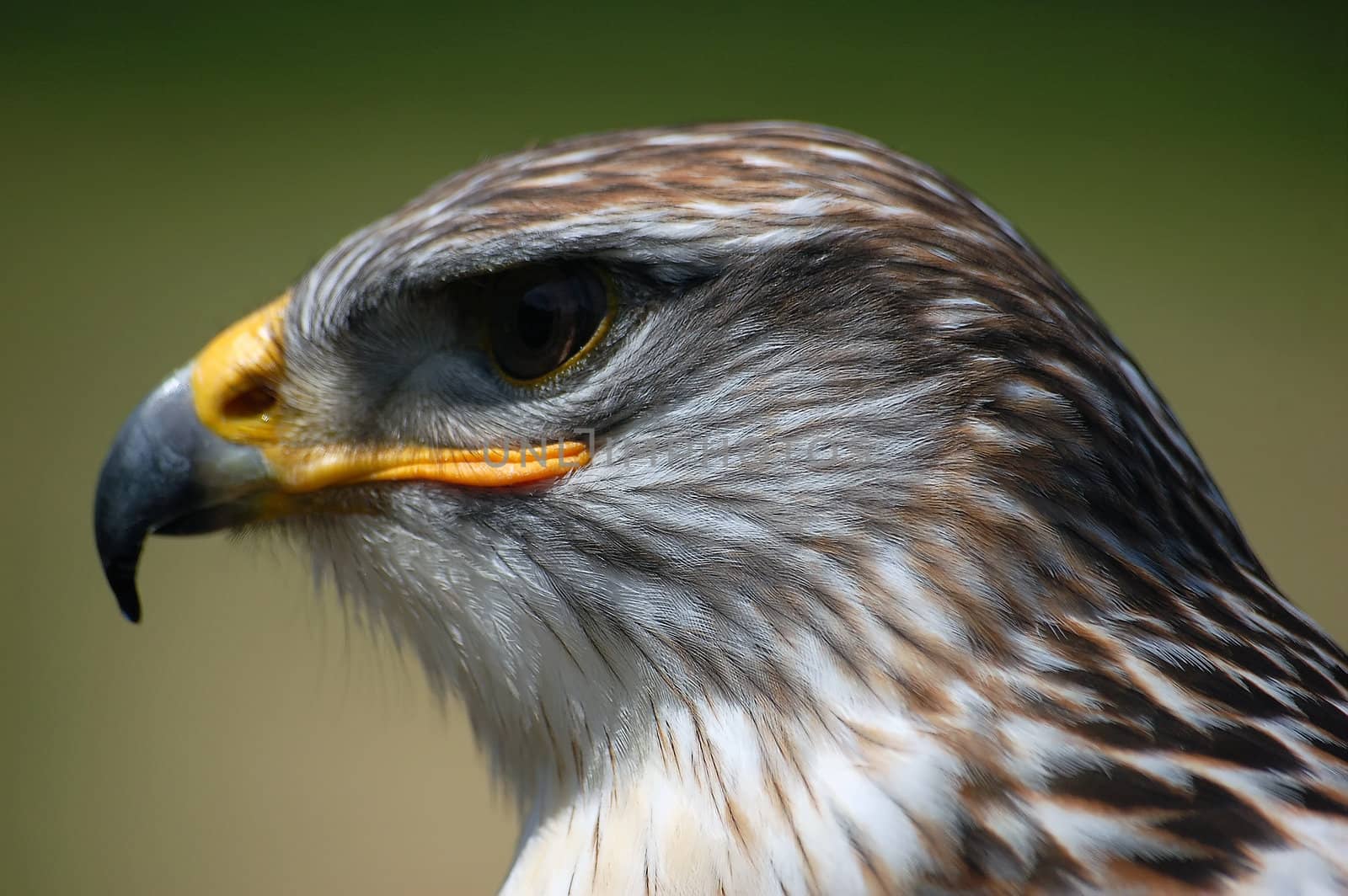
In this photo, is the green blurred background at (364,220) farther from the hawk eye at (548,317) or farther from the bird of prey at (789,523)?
the hawk eye at (548,317)

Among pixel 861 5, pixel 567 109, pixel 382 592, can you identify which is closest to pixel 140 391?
pixel 567 109

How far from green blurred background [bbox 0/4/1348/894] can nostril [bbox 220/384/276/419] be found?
343cm

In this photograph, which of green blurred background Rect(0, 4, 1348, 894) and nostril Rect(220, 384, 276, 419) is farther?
green blurred background Rect(0, 4, 1348, 894)

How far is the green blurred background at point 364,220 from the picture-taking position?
193 inches

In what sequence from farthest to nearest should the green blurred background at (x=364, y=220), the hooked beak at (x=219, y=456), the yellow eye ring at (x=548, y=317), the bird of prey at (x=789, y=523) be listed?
1. the green blurred background at (x=364, y=220)
2. the hooked beak at (x=219, y=456)
3. the yellow eye ring at (x=548, y=317)
4. the bird of prey at (x=789, y=523)

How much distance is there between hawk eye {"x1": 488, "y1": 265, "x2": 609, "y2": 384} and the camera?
1.31 meters

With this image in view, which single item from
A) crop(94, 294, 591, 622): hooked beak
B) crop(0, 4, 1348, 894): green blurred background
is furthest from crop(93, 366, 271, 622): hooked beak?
crop(0, 4, 1348, 894): green blurred background

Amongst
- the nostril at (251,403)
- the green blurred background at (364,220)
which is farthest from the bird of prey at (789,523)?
the green blurred background at (364,220)

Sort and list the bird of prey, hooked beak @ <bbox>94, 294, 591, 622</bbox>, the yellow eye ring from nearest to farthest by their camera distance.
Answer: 1. the bird of prey
2. the yellow eye ring
3. hooked beak @ <bbox>94, 294, 591, 622</bbox>

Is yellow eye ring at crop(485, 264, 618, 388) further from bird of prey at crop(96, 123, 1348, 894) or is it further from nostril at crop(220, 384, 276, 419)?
nostril at crop(220, 384, 276, 419)

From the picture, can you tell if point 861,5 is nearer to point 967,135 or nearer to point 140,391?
point 967,135

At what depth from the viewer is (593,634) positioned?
1319mm

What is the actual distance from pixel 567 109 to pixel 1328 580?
377 cm

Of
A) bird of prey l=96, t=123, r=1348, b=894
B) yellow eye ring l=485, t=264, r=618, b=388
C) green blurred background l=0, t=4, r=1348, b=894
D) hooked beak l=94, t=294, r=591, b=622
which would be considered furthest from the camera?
green blurred background l=0, t=4, r=1348, b=894
